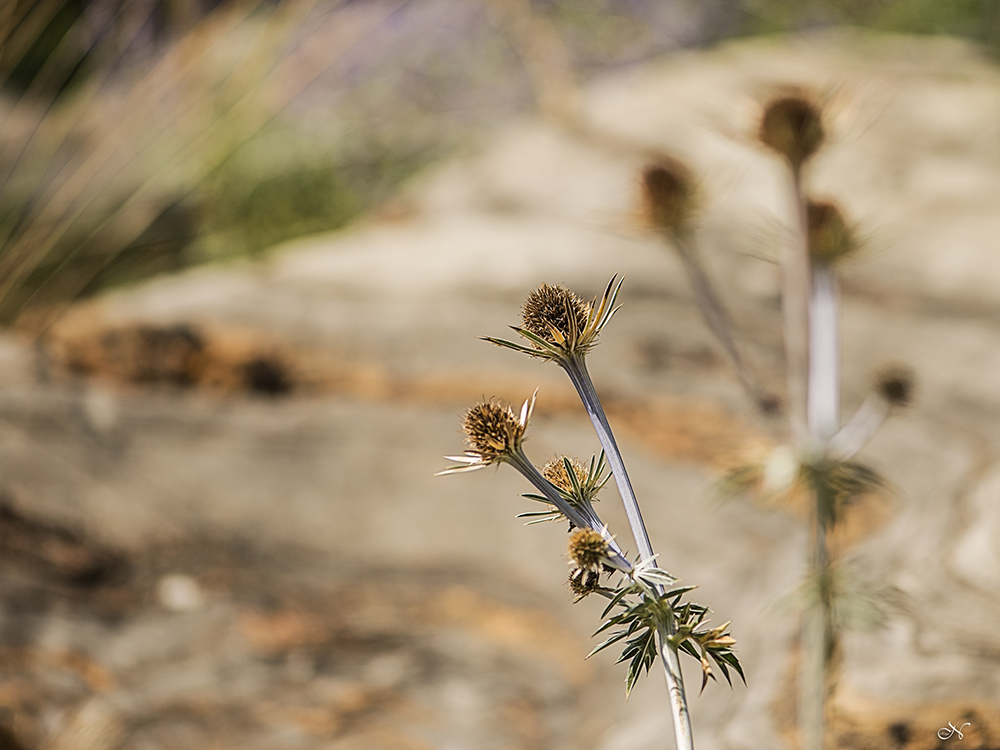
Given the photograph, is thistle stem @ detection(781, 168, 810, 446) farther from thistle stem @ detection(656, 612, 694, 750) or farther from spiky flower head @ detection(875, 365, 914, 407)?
thistle stem @ detection(656, 612, 694, 750)

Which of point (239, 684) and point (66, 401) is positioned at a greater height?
point (66, 401)

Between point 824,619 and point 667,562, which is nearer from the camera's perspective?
point 824,619

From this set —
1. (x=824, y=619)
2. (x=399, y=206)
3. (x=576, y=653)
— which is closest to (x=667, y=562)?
(x=576, y=653)

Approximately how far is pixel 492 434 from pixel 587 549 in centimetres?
11

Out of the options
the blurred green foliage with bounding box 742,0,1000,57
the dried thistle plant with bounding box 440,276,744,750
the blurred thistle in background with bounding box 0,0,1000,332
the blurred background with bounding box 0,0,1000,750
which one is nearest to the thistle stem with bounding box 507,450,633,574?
the dried thistle plant with bounding box 440,276,744,750

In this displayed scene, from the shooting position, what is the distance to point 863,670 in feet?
3.73

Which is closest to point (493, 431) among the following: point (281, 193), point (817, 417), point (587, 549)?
point (587, 549)

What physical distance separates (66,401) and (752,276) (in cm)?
202

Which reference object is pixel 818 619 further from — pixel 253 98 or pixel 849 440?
pixel 253 98

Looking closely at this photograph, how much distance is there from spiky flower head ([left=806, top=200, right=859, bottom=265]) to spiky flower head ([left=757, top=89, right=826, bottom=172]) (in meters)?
0.09

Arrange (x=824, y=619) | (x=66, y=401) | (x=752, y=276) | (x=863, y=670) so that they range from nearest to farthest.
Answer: (x=824, y=619) < (x=863, y=670) < (x=66, y=401) < (x=752, y=276)

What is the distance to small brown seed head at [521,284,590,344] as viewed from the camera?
539mm

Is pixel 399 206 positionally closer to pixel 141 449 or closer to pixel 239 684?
pixel 141 449

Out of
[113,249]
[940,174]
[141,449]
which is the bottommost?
[141,449]
